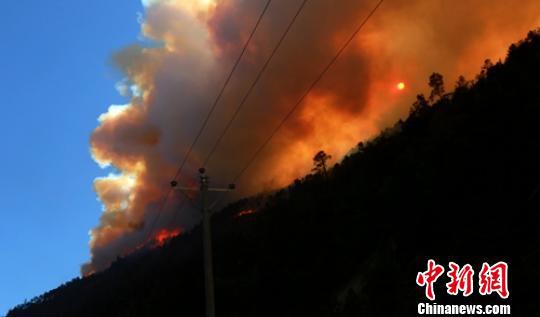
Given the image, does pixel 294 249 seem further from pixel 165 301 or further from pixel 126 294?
pixel 126 294

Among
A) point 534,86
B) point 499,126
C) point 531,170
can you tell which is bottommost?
point 531,170

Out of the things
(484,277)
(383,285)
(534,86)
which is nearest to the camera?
(484,277)

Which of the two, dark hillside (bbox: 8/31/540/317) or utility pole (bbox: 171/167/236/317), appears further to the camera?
dark hillside (bbox: 8/31/540/317)

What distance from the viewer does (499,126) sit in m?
65.4

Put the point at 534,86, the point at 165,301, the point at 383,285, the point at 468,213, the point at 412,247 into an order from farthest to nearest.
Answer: the point at 165,301 → the point at 534,86 → the point at 412,247 → the point at 468,213 → the point at 383,285

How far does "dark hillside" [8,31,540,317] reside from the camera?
50219 millimetres

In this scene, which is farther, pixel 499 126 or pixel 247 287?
pixel 247 287

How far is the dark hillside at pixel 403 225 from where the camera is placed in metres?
50.2

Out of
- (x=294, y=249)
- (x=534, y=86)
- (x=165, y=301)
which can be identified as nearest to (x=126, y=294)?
(x=165, y=301)

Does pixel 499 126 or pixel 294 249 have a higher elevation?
pixel 499 126

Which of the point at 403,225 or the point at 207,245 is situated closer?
the point at 207,245

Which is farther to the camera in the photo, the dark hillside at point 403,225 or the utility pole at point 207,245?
the dark hillside at point 403,225

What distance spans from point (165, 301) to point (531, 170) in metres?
75.6

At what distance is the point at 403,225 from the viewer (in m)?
70.6
